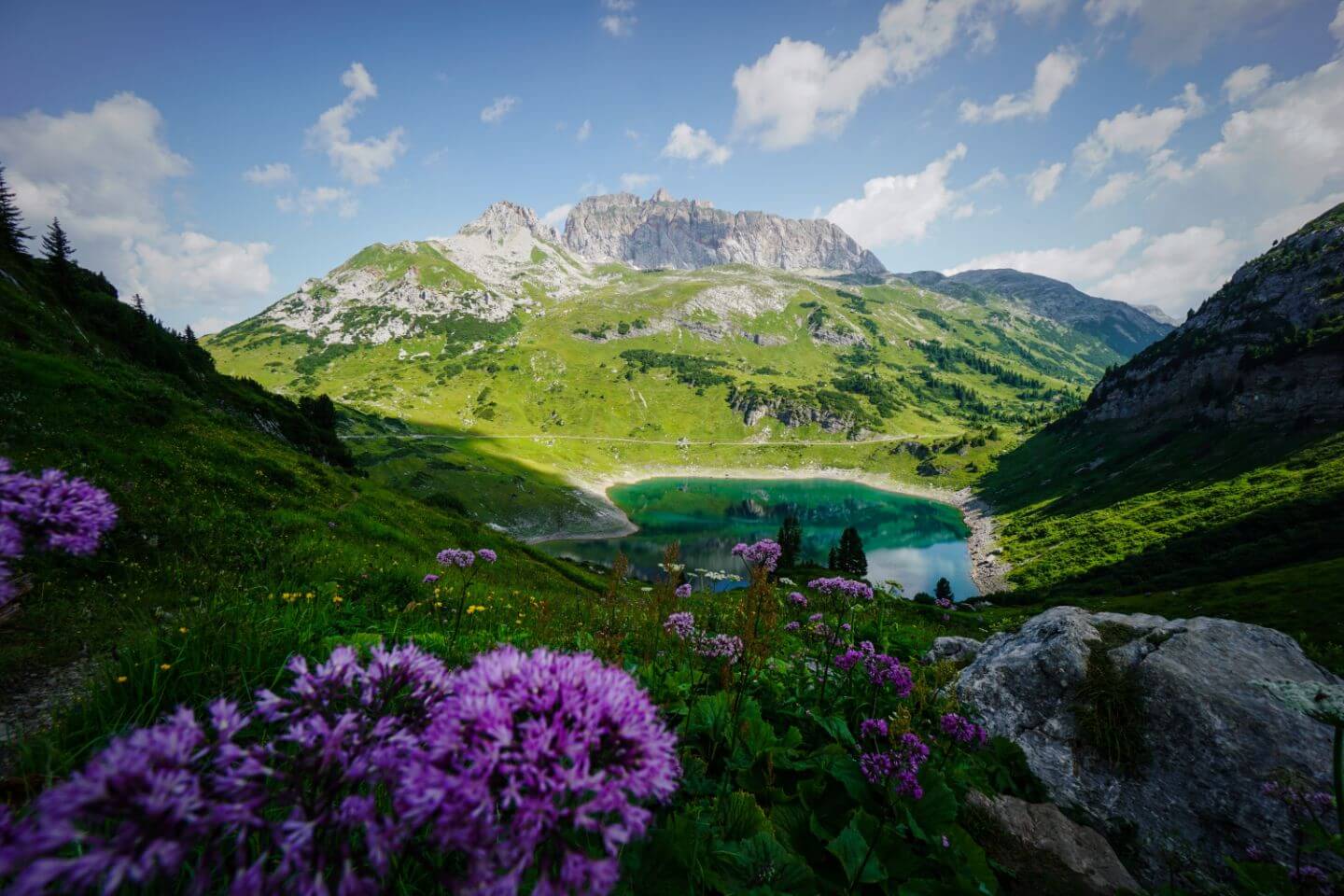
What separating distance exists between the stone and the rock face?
1053 mm

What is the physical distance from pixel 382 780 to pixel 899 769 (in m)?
5.04

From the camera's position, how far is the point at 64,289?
56719 millimetres

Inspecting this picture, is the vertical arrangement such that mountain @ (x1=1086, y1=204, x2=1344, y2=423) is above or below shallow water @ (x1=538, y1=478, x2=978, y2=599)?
above

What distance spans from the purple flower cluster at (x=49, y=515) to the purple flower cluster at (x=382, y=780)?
1.66 metres

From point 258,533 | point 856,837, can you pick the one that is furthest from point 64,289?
point 856,837

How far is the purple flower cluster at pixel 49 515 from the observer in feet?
9.23

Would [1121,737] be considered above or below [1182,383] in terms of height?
below

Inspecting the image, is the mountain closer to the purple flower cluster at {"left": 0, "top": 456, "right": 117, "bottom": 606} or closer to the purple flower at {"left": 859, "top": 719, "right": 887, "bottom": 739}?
the purple flower at {"left": 859, "top": 719, "right": 887, "bottom": 739}

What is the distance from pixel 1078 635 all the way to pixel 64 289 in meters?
89.7

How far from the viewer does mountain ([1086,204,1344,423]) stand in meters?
128

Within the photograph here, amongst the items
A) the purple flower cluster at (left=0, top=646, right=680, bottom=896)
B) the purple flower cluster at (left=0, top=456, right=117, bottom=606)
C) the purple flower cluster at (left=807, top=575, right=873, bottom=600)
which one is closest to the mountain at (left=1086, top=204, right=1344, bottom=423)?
the purple flower cluster at (left=807, top=575, right=873, bottom=600)

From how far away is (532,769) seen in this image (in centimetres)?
195

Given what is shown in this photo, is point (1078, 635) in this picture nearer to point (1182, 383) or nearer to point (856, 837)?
point (856, 837)

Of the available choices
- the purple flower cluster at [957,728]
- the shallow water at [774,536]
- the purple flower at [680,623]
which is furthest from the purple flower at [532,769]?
the shallow water at [774,536]
